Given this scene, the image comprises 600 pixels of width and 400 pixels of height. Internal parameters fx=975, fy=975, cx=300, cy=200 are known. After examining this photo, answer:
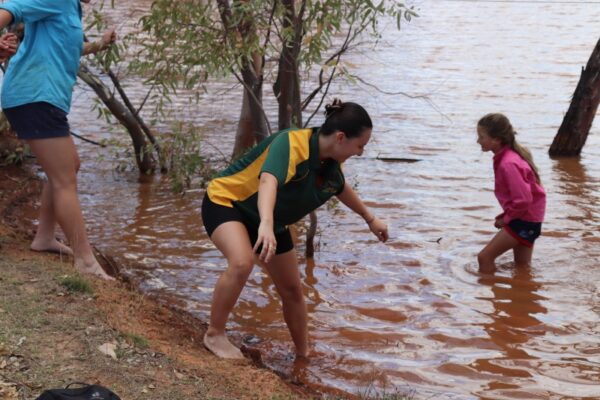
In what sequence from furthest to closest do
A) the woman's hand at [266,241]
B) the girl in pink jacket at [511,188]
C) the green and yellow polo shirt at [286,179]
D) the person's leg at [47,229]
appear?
1. the girl in pink jacket at [511,188]
2. the person's leg at [47,229]
3. the green and yellow polo shirt at [286,179]
4. the woman's hand at [266,241]

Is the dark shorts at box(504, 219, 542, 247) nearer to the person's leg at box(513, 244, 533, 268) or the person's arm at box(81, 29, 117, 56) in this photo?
the person's leg at box(513, 244, 533, 268)

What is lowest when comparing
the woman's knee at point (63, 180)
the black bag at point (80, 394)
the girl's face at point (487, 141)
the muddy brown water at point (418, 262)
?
the muddy brown water at point (418, 262)

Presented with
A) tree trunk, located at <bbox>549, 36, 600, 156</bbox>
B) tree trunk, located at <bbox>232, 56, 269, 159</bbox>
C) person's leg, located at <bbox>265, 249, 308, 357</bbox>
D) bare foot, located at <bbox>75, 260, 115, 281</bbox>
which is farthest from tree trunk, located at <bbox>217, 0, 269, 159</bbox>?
tree trunk, located at <bbox>549, 36, 600, 156</bbox>

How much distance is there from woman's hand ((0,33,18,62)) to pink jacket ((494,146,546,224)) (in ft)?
12.4

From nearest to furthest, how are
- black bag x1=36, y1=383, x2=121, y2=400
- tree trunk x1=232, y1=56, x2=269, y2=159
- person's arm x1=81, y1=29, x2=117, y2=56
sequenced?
black bag x1=36, y1=383, x2=121, y2=400 < person's arm x1=81, y1=29, x2=117, y2=56 < tree trunk x1=232, y1=56, x2=269, y2=159

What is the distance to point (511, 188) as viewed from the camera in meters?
7.60

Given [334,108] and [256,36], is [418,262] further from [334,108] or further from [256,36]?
[334,108]

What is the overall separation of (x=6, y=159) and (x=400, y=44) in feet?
40.0

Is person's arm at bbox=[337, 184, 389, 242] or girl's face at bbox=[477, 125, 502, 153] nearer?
person's arm at bbox=[337, 184, 389, 242]

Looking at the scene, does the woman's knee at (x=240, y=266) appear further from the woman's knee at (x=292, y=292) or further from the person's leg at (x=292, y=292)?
the woman's knee at (x=292, y=292)

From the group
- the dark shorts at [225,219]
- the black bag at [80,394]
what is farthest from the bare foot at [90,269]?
the black bag at [80,394]

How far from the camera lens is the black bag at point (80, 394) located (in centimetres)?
378

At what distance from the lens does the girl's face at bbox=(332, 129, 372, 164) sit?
5.24m

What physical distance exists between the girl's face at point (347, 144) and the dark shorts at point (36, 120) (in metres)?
1.97
